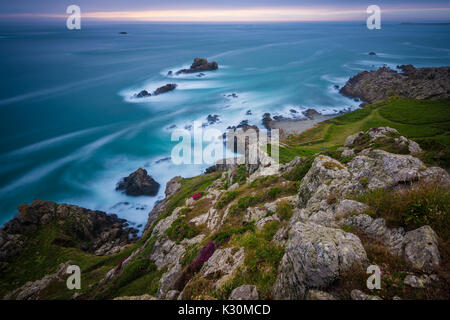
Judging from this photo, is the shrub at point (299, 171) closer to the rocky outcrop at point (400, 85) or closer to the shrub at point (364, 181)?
the shrub at point (364, 181)

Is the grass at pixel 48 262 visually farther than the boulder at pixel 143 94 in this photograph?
No

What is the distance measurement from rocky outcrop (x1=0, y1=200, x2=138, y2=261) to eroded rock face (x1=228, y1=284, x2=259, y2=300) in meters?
31.2

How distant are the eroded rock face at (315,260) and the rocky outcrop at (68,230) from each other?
3277 cm

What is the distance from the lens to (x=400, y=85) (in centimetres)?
8138

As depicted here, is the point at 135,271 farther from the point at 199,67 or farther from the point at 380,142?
the point at 199,67

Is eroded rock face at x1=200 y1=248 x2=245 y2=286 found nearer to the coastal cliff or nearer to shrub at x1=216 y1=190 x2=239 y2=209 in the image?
the coastal cliff

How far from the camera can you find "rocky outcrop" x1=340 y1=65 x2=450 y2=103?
65.6 m

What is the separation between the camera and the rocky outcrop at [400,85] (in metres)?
65.6

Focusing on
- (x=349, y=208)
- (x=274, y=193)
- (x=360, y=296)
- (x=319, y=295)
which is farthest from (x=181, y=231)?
(x=360, y=296)

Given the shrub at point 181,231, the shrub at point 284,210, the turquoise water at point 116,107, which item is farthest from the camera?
the turquoise water at point 116,107

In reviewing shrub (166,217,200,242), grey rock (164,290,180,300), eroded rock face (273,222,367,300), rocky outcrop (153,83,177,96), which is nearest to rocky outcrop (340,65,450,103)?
shrub (166,217,200,242)

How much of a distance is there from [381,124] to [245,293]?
193ft

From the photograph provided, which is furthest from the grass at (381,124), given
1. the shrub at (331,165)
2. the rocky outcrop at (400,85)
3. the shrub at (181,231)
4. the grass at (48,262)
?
the grass at (48,262)
